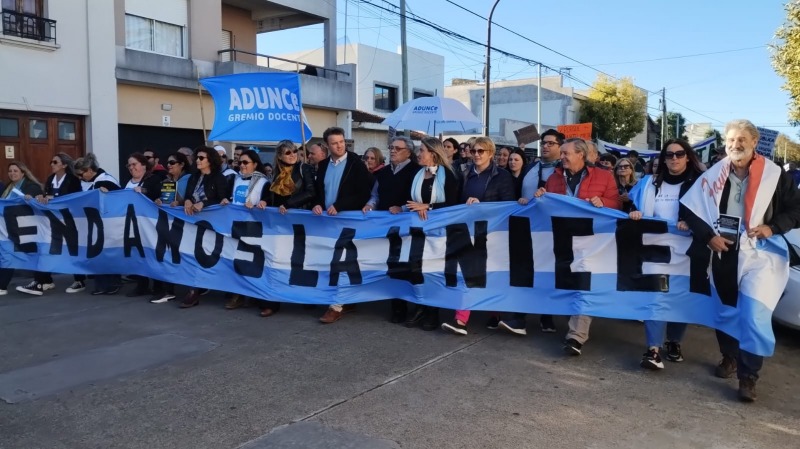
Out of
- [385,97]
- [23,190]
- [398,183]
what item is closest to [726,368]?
[398,183]

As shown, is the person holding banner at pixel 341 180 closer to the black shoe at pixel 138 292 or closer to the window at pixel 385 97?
the black shoe at pixel 138 292

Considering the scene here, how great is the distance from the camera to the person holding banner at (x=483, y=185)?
6000 mm

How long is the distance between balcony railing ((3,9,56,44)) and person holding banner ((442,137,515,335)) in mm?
10813

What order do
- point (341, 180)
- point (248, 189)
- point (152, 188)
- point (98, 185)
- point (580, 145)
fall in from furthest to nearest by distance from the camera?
Result: point (98, 185), point (152, 188), point (248, 189), point (341, 180), point (580, 145)

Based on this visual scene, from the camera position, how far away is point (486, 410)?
4.16m

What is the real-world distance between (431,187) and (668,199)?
7.19ft

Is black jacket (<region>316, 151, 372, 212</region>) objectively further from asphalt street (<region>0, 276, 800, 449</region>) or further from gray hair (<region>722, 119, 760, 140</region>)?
gray hair (<region>722, 119, 760, 140</region>)

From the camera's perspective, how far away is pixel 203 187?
24.4ft

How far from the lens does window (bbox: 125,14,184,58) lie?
50.2ft

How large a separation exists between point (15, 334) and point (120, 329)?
970 millimetres

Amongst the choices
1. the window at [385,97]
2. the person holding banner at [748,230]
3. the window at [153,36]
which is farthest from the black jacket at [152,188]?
the window at [385,97]

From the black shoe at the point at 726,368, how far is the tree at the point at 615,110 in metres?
46.5

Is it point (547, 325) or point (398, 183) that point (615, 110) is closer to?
point (398, 183)

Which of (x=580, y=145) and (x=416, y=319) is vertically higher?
(x=580, y=145)
